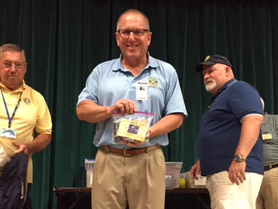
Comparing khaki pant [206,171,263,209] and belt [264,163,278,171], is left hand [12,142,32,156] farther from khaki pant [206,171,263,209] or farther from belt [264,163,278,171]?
belt [264,163,278,171]

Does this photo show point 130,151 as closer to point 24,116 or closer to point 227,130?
point 227,130

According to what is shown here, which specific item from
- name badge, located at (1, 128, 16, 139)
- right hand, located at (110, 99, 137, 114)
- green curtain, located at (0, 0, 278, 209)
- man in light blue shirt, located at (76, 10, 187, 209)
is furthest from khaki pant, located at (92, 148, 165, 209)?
green curtain, located at (0, 0, 278, 209)

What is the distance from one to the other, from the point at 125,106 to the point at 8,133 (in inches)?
41.4

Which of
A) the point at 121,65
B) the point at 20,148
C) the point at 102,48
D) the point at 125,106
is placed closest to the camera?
the point at 125,106

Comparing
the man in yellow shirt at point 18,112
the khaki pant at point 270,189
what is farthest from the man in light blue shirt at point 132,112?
the khaki pant at point 270,189

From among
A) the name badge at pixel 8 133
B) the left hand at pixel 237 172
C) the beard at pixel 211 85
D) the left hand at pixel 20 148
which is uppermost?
the beard at pixel 211 85

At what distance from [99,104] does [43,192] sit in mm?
2121

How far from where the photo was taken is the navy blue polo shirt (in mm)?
2127

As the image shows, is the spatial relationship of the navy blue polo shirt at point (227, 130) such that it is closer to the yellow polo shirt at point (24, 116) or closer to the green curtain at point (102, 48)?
the yellow polo shirt at point (24, 116)

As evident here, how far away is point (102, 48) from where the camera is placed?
4047mm

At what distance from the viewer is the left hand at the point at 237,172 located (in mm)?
1971

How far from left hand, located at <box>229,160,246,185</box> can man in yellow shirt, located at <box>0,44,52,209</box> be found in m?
1.26

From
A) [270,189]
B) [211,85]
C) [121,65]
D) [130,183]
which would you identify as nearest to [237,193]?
[130,183]

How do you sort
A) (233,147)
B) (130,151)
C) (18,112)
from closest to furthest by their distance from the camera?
(130,151)
(233,147)
(18,112)
